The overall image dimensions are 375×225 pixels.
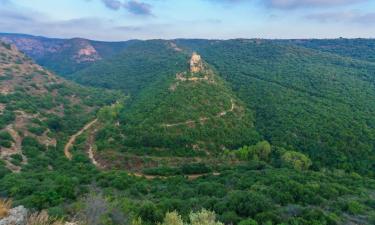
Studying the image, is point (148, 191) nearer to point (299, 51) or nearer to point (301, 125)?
point (301, 125)

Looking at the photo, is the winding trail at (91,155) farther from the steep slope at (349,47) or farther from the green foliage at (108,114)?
the steep slope at (349,47)

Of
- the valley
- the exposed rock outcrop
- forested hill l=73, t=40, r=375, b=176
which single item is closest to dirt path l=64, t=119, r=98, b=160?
the valley

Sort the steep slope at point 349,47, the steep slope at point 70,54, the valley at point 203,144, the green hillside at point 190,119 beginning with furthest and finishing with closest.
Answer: the steep slope at point 70,54
the steep slope at point 349,47
the green hillside at point 190,119
the valley at point 203,144

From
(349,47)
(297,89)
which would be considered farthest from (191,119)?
(349,47)

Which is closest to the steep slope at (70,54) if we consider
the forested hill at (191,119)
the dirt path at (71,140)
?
the dirt path at (71,140)

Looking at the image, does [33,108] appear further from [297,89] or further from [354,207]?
[297,89]
